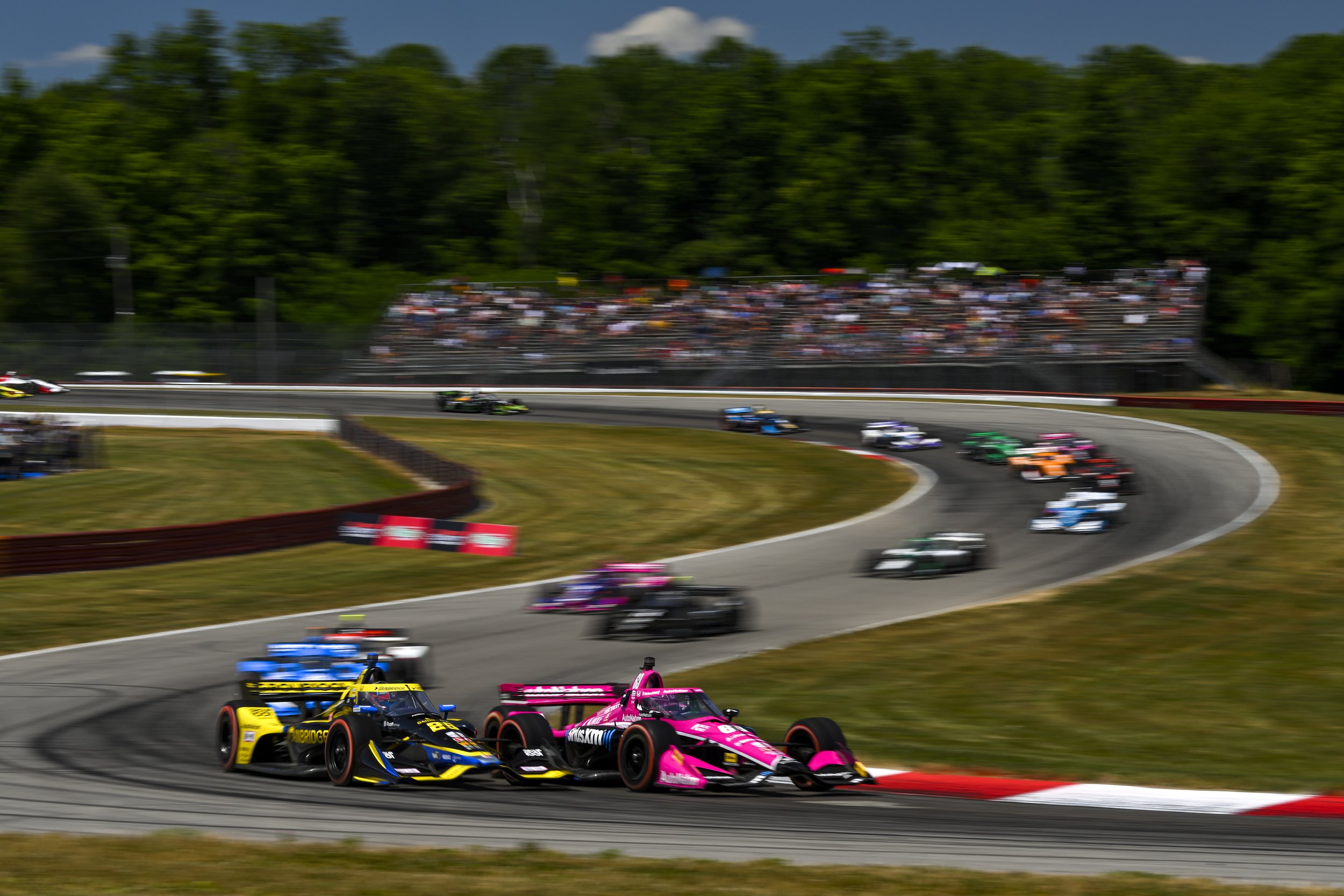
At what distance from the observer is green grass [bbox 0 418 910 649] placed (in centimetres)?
2014

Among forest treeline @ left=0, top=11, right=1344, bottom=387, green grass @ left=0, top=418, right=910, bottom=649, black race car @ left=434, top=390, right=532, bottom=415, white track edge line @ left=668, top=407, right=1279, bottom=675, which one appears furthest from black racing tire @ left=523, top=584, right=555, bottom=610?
forest treeline @ left=0, top=11, right=1344, bottom=387

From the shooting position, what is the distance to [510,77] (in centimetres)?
11056

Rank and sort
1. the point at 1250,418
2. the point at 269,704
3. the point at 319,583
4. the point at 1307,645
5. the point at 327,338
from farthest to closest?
the point at 327,338 < the point at 1250,418 < the point at 319,583 < the point at 1307,645 < the point at 269,704

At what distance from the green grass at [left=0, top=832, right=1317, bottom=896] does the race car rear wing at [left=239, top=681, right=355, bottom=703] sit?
10.9ft

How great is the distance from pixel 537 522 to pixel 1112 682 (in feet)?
53.4

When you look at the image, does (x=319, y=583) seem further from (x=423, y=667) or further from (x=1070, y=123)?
(x=1070, y=123)

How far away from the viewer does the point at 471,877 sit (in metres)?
7.74

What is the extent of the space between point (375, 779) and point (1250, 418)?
38901 mm

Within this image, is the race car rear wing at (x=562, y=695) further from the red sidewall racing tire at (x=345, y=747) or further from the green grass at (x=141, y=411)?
the green grass at (x=141, y=411)

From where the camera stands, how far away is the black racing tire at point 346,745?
1038 centimetres

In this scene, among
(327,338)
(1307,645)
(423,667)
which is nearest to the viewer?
(423,667)

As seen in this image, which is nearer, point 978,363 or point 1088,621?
point 1088,621

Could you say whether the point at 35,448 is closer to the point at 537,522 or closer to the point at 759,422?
the point at 537,522

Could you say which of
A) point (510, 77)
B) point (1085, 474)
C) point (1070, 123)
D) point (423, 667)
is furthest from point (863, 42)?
point (423, 667)
